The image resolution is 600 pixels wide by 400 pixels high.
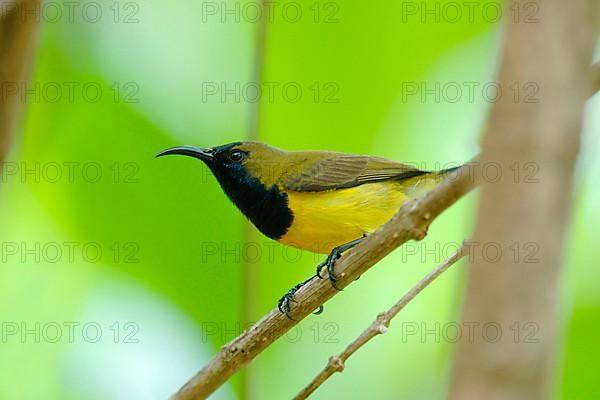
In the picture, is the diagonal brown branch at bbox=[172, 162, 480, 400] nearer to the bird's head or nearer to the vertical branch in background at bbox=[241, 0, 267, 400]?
the vertical branch in background at bbox=[241, 0, 267, 400]

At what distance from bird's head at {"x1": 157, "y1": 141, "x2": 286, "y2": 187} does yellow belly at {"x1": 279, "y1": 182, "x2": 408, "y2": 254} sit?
0.25 m

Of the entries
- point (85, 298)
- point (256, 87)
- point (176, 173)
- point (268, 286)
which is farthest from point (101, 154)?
point (256, 87)

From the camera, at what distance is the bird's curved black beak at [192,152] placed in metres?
3.62

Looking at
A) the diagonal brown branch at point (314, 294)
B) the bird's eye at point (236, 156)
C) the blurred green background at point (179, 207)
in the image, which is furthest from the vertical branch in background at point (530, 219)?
the bird's eye at point (236, 156)

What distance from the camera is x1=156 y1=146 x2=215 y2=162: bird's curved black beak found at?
3.62 metres

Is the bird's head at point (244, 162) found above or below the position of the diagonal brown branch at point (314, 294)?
above

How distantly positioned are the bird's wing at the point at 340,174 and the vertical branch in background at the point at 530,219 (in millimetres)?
3591

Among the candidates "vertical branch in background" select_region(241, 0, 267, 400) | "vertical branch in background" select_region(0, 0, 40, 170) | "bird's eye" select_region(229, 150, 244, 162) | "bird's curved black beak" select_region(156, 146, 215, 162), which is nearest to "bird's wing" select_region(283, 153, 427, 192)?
"bird's eye" select_region(229, 150, 244, 162)

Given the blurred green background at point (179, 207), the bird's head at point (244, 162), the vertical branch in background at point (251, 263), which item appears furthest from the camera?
the bird's head at point (244, 162)

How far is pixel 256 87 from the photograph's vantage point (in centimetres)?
260

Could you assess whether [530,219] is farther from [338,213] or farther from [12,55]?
[338,213]

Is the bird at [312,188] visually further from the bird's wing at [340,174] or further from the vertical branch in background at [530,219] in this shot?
the vertical branch in background at [530,219]

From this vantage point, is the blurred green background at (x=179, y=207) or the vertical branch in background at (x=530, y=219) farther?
the blurred green background at (x=179, y=207)

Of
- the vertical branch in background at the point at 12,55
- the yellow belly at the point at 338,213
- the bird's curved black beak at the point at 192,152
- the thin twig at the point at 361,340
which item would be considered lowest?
the thin twig at the point at 361,340
